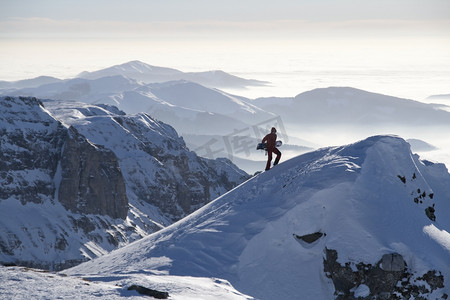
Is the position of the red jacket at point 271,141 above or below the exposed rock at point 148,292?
above

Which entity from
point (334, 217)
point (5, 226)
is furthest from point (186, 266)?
point (5, 226)

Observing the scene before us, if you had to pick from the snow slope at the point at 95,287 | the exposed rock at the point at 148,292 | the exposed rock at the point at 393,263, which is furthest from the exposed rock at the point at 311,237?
the exposed rock at the point at 148,292

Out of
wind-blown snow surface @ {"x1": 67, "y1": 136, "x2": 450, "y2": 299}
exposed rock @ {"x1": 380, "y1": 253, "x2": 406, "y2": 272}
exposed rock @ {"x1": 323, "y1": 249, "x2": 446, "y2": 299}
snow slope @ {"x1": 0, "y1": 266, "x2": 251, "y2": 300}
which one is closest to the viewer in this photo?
snow slope @ {"x1": 0, "y1": 266, "x2": 251, "y2": 300}

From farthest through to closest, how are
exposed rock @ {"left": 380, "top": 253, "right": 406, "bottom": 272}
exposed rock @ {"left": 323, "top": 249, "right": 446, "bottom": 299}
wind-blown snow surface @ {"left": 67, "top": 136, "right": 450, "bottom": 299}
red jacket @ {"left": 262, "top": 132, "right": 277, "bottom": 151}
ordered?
1. red jacket @ {"left": 262, "top": 132, "right": 277, "bottom": 151}
2. wind-blown snow surface @ {"left": 67, "top": 136, "right": 450, "bottom": 299}
3. exposed rock @ {"left": 380, "top": 253, "right": 406, "bottom": 272}
4. exposed rock @ {"left": 323, "top": 249, "right": 446, "bottom": 299}

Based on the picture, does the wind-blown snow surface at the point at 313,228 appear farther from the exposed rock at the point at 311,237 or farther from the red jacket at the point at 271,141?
the red jacket at the point at 271,141

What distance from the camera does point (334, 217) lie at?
36.4 metres

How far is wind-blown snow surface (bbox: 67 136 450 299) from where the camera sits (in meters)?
34.8

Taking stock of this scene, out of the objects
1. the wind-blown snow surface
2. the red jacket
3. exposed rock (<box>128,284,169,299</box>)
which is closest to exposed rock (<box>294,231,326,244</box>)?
the wind-blown snow surface

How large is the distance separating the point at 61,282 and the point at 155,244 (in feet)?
48.0

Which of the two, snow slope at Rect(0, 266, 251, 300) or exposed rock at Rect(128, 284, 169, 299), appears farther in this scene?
exposed rock at Rect(128, 284, 169, 299)

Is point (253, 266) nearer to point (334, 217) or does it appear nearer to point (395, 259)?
point (334, 217)

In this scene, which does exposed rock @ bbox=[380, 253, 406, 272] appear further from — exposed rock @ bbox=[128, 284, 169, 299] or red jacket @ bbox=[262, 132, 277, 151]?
exposed rock @ bbox=[128, 284, 169, 299]

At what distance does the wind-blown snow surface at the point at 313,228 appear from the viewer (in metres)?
34.8

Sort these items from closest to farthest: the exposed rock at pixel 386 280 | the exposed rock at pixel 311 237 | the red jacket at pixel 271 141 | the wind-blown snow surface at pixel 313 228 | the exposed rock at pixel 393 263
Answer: the exposed rock at pixel 386 280
the exposed rock at pixel 393 263
the wind-blown snow surface at pixel 313 228
the exposed rock at pixel 311 237
the red jacket at pixel 271 141
